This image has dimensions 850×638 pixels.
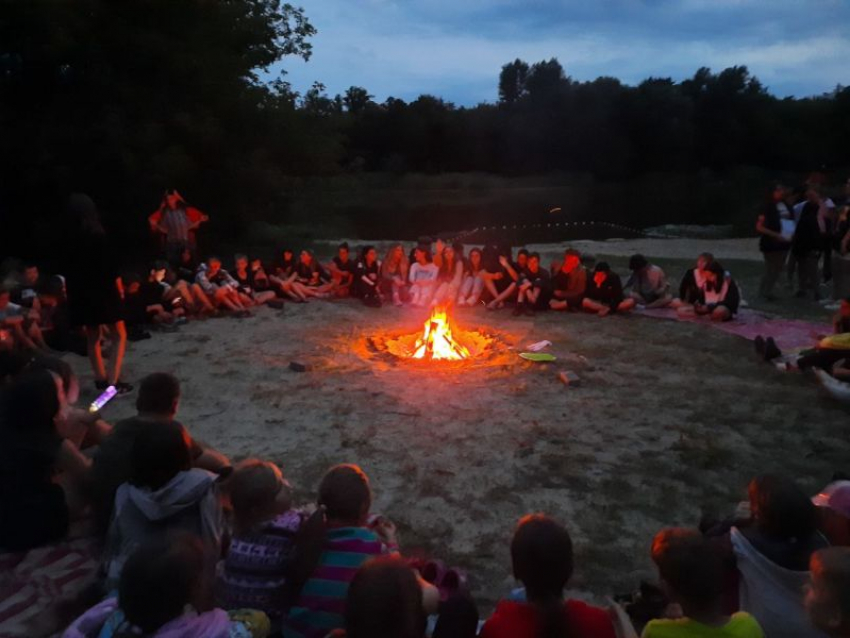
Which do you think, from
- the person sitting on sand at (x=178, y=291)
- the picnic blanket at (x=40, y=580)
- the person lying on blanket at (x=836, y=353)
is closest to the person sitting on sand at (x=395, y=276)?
the person sitting on sand at (x=178, y=291)

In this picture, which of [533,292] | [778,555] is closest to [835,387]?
[778,555]

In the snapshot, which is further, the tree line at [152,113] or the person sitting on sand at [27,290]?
the tree line at [152,113]

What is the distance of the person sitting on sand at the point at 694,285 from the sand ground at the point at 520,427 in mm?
1138

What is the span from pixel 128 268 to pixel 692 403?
1240 cm

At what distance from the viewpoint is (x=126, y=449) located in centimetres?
358

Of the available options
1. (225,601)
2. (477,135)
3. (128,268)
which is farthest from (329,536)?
(477,135)

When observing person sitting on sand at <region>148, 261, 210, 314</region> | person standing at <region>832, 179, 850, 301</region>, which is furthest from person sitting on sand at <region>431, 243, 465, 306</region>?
person standing at <region>832, 179, 850, 301</region>

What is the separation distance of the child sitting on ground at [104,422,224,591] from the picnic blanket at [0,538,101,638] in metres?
0.34

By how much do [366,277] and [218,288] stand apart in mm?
2356

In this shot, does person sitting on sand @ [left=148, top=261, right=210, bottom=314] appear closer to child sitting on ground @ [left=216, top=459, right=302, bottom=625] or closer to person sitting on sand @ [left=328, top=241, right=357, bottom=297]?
person sitting on sand @ [left=328, top=241, right=357, bottom=297]

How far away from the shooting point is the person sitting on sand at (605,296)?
10391 mm

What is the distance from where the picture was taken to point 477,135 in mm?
64500

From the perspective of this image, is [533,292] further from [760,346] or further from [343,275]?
[760,346]

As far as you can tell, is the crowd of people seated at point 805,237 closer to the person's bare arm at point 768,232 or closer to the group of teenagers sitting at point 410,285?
the person's bare arm at point 768,232
